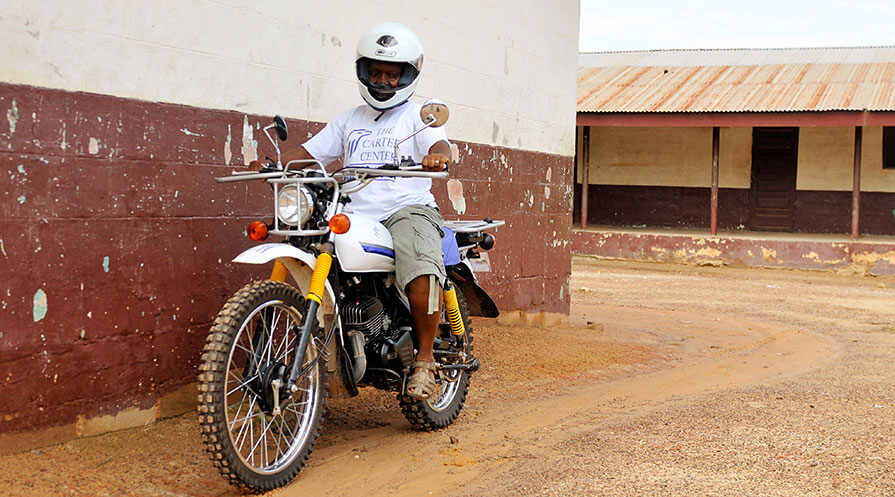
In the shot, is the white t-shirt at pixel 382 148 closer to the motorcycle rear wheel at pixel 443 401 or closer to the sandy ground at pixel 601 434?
the motorcycle rear wheel at pixel 443 401

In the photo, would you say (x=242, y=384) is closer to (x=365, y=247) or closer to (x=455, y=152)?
(x=365, y=247)

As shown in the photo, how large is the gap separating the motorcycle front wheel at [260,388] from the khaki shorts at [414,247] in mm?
550

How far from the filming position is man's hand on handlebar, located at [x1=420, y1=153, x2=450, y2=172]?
4.34m

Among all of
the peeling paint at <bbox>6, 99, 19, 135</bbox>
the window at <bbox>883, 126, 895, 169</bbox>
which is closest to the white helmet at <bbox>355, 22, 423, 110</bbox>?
the peeling paint at <bbox>6, 99, 19, 135</bbox>

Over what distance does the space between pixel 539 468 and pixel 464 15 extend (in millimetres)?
4519

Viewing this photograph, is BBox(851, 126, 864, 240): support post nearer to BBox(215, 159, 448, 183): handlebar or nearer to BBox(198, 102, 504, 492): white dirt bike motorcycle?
BBox(198, 102, 504, 492): white dirt bike motorcycle

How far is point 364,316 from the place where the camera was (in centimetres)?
462

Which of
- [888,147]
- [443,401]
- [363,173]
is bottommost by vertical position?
[443,401]

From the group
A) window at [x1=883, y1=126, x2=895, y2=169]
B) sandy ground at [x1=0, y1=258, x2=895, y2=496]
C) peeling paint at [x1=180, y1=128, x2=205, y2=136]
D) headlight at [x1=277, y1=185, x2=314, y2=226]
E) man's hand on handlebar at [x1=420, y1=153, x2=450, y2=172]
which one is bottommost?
sandy ground at [x1=0, y1=258, x2=895, y2=496]

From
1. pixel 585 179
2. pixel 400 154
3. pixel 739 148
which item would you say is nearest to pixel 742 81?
pixel 739 148

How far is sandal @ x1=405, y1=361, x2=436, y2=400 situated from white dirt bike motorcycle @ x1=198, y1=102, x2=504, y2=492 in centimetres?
7

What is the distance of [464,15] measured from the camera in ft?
25.6

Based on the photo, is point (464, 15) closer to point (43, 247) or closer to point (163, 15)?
point (163, 15)

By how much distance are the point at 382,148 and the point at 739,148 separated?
54.7 ft
